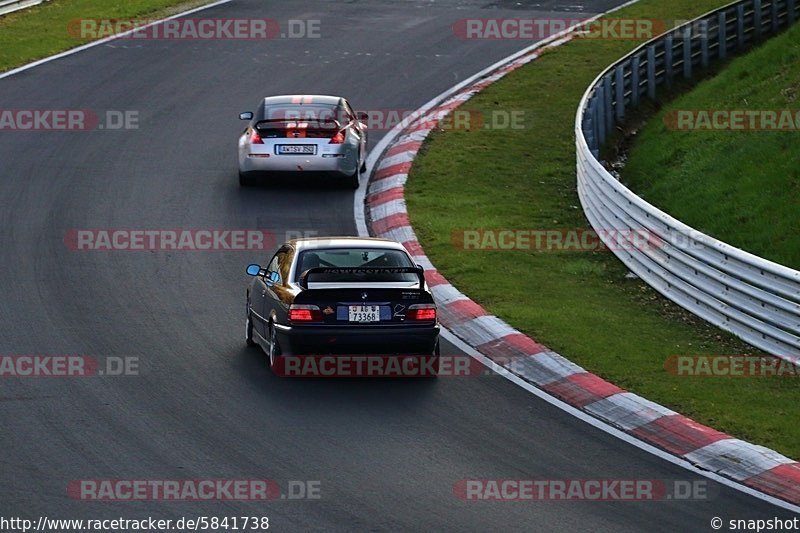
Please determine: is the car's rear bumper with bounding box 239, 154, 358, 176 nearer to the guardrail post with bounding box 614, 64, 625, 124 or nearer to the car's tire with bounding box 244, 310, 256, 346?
the guardrail post with bounding box 614, 64, 625, 124

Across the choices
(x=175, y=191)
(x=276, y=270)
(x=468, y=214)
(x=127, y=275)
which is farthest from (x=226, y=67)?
(x=276, y=270)

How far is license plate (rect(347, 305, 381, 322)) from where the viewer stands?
13.3 metres

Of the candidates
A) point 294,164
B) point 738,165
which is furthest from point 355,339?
point 738,165

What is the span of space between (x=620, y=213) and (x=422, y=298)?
20.2ft

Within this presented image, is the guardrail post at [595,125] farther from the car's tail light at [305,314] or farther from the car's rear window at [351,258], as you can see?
the car's tail light at [305,314]

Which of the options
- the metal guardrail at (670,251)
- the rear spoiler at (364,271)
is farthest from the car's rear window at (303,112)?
the rear spoiler at (364,271)

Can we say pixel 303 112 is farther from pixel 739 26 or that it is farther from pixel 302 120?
pixel 739 26

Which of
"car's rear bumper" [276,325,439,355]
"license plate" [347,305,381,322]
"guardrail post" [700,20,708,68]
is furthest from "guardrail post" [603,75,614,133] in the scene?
"license plate" [347,305,381,322]

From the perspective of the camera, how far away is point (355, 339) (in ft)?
43.4

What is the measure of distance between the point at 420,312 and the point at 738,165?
391 inches

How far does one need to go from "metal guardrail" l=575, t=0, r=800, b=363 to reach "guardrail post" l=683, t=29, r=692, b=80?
4 cm
